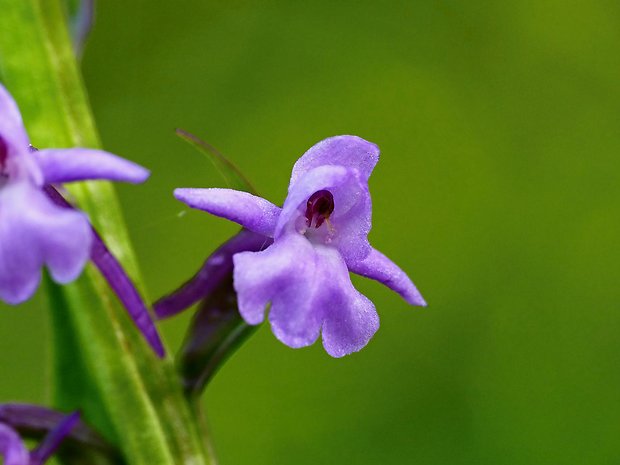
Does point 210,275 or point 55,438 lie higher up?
point 210,275

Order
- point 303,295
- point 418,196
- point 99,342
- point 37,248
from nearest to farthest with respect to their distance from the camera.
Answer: point 37,248, point 303,295, point 99,342, point 418,196

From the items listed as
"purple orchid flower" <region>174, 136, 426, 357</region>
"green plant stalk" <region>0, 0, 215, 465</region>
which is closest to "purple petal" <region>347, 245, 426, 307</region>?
"purple orchid flower" <region>174, 136, 426, 357</region>

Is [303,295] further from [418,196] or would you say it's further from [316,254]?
[418,196]

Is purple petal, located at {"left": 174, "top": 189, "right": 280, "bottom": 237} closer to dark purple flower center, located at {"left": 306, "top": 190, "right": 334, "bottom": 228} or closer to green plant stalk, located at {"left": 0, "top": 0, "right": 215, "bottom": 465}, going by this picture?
dark purple flower center, located at {"left": 306, "top": 190, "right": 334, "bottom": 228}

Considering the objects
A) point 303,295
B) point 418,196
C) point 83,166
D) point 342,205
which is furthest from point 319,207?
point 418,196

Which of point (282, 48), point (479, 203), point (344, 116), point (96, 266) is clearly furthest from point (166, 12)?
point (96, 266)

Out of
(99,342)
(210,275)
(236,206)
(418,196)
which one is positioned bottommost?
(418,196)

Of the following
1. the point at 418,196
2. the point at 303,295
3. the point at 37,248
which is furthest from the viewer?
the point at 418,196

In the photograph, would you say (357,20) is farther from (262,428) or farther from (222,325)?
(222,325)

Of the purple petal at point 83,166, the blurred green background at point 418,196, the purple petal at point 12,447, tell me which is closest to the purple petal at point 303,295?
the purple petal at point 83,166
